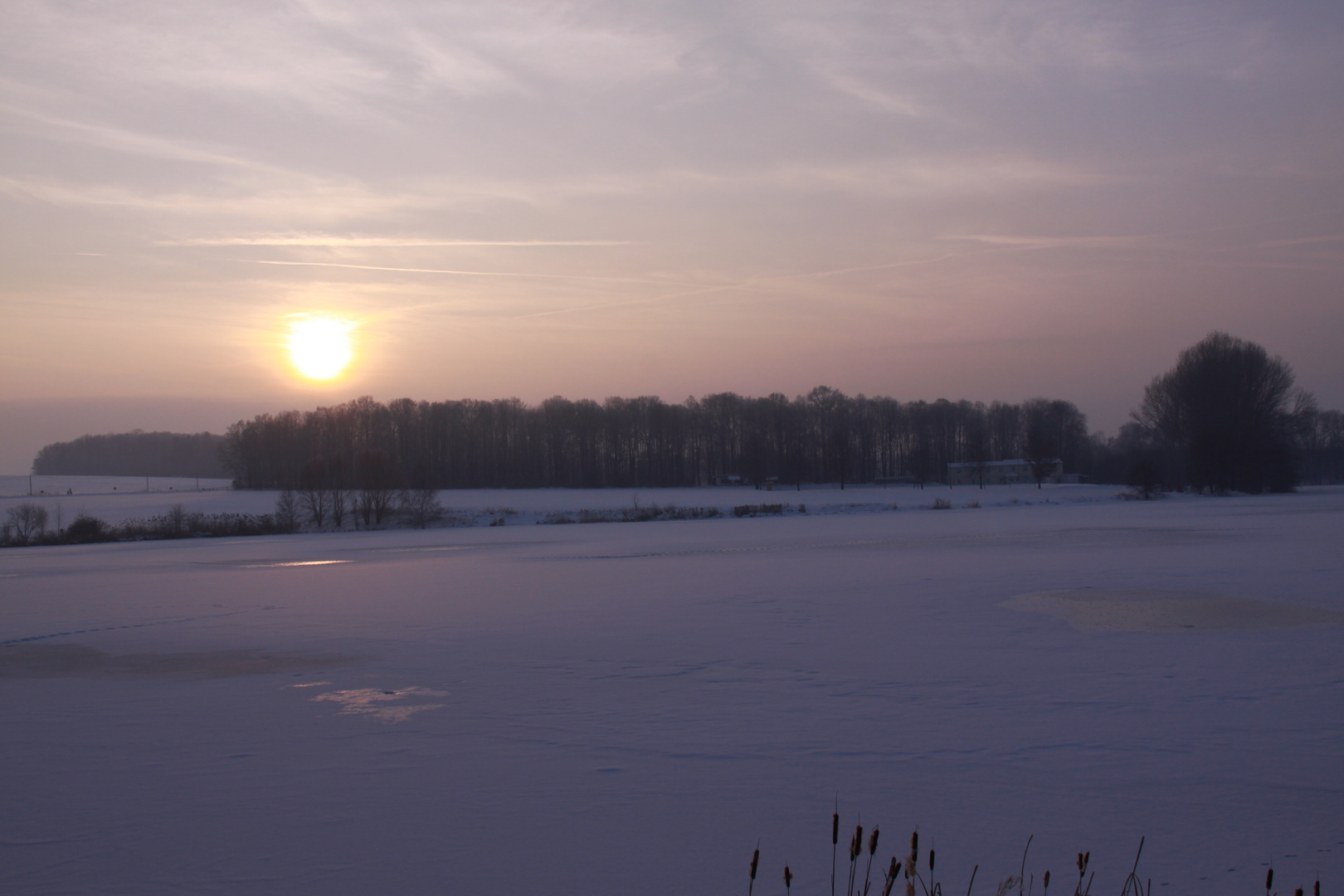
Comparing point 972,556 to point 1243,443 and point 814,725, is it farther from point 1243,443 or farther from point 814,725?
point 1243,443

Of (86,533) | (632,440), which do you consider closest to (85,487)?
(632,440)

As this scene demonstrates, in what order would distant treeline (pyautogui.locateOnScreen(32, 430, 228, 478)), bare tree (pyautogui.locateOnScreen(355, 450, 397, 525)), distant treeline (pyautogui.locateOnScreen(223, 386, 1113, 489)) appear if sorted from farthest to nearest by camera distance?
distant treeline (pyautogui.locateOnScreen(32, 430, 228, 478))
distant treeline (pyautogui.locateOnScreen(223, 386, 1113, 489))
bare tree (pyautogui.locateOnScreen(355, 450, 397, 525))

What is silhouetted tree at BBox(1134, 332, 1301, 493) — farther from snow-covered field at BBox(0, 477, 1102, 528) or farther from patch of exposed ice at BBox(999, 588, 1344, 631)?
patch of exposed ice at BBox(999, 588, 1344, 631)

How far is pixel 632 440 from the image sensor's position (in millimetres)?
103500

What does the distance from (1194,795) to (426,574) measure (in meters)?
16.9

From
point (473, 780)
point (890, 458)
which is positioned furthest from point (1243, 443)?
point (473, 780)

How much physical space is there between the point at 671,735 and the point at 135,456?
186 m

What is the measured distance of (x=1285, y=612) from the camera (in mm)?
11570

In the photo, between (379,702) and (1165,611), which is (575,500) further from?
(379,702)

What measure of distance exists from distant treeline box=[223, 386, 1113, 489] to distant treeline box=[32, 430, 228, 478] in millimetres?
54082

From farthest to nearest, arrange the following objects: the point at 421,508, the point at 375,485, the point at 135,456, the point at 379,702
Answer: the point at 135,456, the point at 375,485, the point at 421,508, the point at 379,702

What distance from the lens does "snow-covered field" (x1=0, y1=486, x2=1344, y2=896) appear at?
4.49 meters

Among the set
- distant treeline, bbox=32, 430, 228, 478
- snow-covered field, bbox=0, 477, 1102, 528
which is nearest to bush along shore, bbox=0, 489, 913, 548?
snow-covered field, bbox=0, 477, 1102, 528

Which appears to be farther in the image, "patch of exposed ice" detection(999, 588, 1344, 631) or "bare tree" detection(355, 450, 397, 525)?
"bare tree" detection(355, 450, 397, 525)
